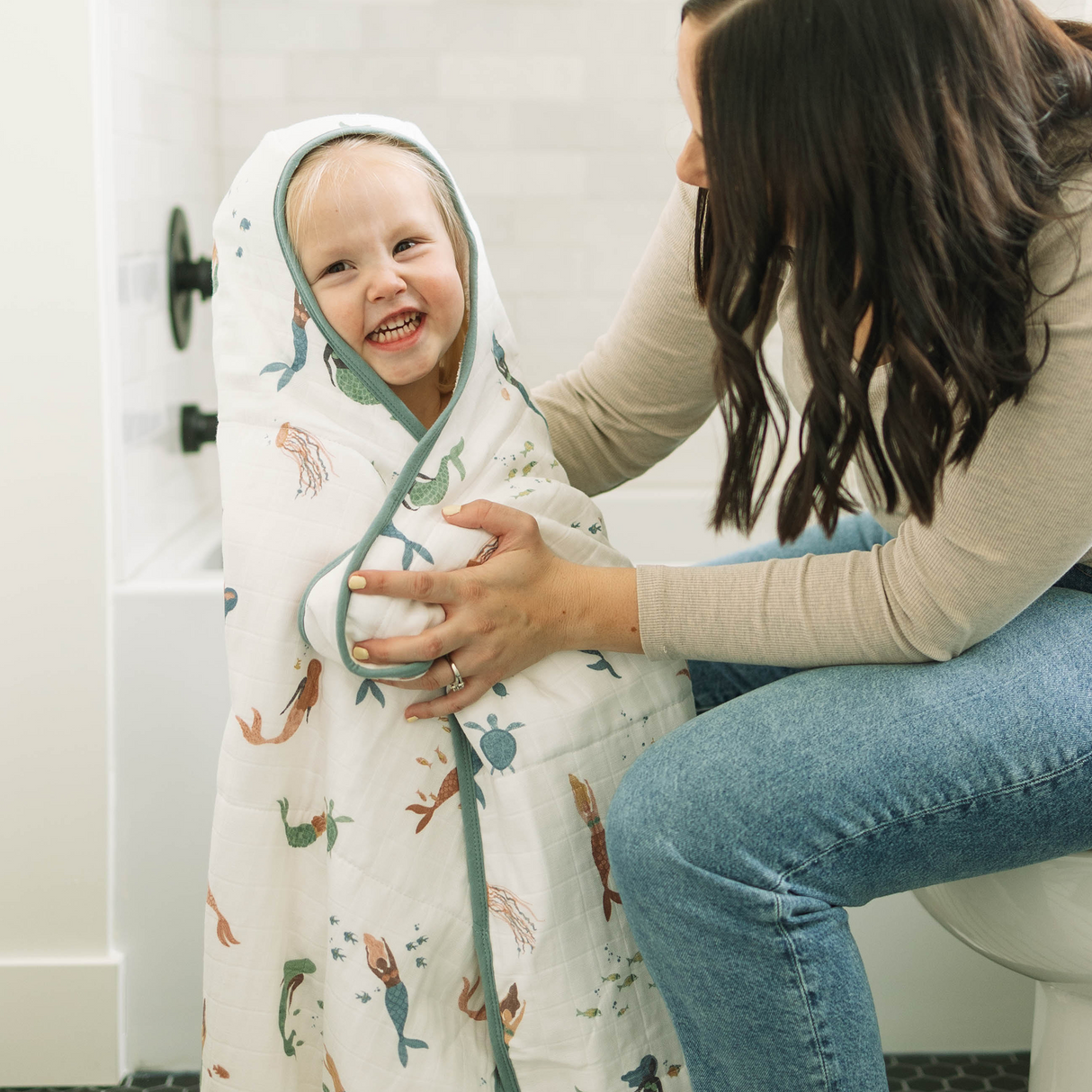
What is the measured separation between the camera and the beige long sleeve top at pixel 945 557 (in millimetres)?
671

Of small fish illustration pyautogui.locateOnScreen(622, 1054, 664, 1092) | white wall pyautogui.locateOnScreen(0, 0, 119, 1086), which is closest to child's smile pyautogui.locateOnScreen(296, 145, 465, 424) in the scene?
white wall pyautogui.locateOnScreen(0, 0, 119, 1086)

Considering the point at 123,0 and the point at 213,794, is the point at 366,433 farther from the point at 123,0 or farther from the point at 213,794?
the point at 123,0

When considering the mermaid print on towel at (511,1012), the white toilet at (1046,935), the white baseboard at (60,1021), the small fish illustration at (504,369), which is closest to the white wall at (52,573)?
the white baseboard at (60,1021)

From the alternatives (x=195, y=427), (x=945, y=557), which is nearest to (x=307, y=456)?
(x=945, y=557)

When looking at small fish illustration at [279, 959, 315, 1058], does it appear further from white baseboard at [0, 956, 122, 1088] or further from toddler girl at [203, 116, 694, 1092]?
white baseboard at [0, 956, 122, 1088]

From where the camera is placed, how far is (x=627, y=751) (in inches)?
32.4

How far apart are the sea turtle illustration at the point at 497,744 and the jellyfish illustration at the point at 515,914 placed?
0.09 meters

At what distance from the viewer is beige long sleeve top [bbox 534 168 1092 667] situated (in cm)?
67

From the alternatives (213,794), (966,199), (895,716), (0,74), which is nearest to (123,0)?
(0,74)

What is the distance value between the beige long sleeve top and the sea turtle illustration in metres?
0.11

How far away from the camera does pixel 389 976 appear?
2.59ft

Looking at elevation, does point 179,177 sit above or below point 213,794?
above

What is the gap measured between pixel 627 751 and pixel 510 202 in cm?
118

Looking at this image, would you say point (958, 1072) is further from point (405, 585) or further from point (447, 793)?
point (405, 585)
